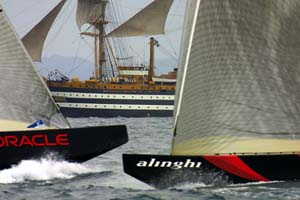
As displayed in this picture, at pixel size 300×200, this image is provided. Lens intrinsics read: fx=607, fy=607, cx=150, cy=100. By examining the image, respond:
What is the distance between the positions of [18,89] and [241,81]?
505cm

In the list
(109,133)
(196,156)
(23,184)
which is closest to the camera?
(196,156)

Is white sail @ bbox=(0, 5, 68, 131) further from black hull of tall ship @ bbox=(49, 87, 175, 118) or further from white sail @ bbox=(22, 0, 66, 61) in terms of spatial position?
black hull of tall ship @ bbox=(49, 87, 175, 118)

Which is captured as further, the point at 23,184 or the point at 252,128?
the point at 23,184

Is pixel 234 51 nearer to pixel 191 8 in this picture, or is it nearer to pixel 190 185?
pixel 191 8

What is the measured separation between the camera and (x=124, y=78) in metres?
72.4

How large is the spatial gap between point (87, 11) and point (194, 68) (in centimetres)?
6633

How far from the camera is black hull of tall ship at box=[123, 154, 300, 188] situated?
9922 mm

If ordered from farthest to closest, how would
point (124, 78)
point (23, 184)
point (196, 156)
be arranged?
point (124, 78) → point (23, 184) → point (196, 156)

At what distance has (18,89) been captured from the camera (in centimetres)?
1298

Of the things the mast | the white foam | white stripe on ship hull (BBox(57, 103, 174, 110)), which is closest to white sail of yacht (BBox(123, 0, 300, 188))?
the white foam

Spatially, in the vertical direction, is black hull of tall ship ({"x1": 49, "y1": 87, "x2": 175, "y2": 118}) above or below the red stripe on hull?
below

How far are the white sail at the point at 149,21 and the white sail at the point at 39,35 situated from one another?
11.9 metres

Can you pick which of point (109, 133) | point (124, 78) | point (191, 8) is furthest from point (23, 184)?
point (124, 78)

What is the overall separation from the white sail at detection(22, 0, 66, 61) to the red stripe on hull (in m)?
46.5
